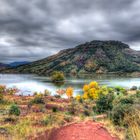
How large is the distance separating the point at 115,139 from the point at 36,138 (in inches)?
86.6

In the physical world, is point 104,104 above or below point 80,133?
below

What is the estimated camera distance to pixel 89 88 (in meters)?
67.1

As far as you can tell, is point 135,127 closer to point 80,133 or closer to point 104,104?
point 80,133

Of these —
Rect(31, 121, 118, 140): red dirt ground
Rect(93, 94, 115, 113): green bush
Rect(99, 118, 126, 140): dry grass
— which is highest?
Rect(31, 121, 118, 140): red dirt ground

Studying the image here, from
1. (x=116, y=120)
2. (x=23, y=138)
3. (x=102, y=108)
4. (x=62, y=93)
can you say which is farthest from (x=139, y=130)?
(x=62, y=93)

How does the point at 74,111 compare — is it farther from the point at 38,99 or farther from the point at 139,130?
the point at 139,130

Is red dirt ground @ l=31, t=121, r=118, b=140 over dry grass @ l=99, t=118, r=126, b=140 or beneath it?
over

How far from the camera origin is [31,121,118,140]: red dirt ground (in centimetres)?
670

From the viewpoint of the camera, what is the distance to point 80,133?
22.4 feet

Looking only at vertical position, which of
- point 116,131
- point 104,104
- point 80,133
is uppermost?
point 80,133

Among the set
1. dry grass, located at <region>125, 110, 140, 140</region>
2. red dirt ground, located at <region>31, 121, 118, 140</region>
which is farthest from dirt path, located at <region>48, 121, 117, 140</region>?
dry grass, located at <region>125, 110, 140, 140</region>

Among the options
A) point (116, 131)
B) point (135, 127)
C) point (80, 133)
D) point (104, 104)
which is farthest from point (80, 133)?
point (104, 104)

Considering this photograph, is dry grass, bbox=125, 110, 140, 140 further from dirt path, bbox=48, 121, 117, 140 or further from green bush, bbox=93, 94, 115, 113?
green bush, bbox=93, 94, 115, 113

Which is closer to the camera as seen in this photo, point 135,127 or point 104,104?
point 135,127
